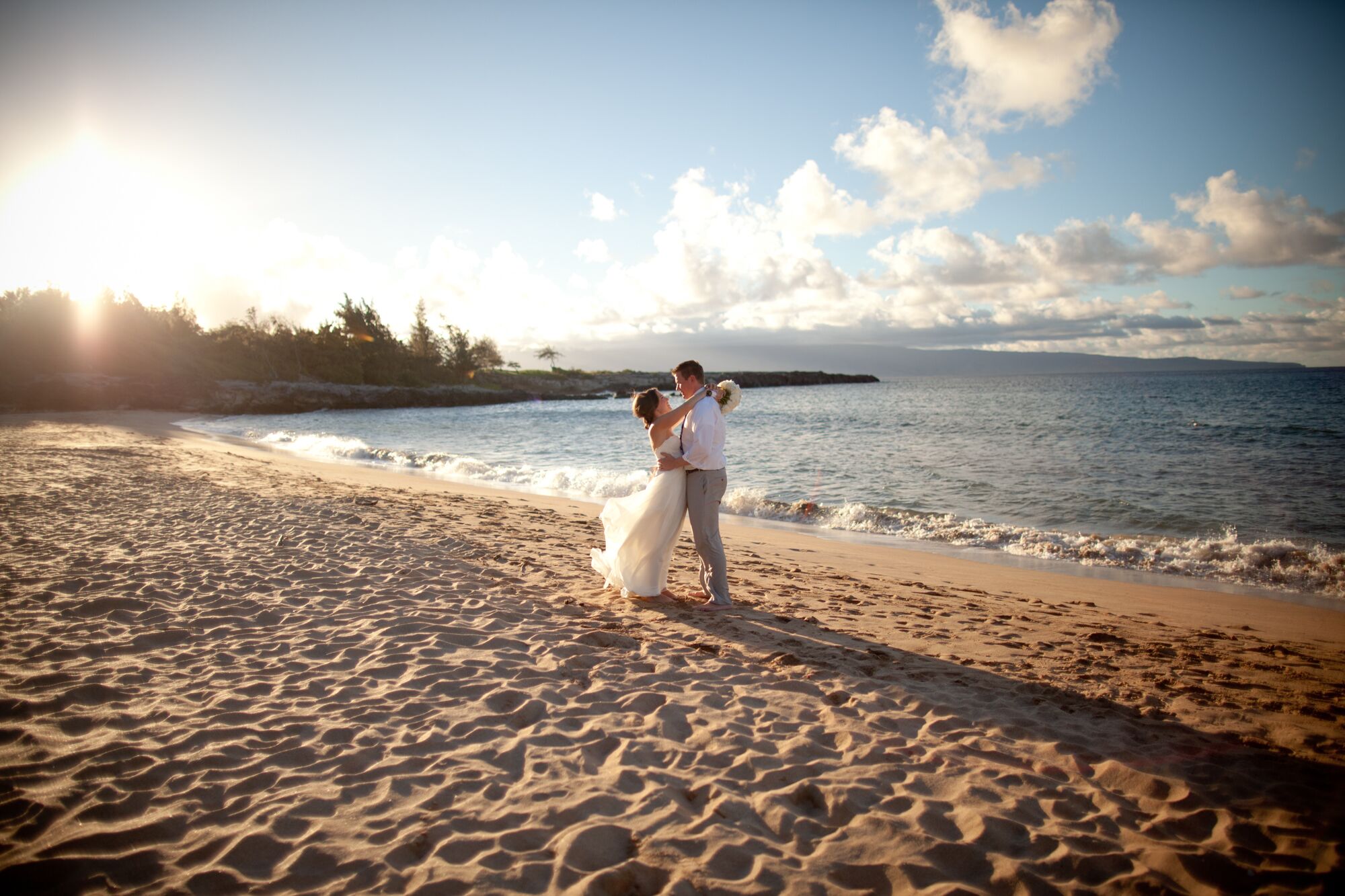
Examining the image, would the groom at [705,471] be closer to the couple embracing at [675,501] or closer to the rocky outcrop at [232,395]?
the couple embracing at [675,501]

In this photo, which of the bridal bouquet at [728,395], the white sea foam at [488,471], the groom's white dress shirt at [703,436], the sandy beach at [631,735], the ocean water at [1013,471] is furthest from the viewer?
the white sea foam at [488,471]

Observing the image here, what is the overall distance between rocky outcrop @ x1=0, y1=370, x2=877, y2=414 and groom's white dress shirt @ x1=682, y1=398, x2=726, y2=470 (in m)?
20.3

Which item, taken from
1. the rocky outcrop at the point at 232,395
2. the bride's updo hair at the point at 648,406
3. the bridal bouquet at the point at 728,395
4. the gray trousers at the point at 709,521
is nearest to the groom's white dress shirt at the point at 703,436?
the gray trousers at the point at 709,521

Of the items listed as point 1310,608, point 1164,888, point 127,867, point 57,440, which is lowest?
point 1310,608

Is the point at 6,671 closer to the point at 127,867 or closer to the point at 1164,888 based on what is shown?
the point at 127,867

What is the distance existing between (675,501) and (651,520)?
31 centimetres

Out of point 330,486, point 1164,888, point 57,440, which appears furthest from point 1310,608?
point 57,440

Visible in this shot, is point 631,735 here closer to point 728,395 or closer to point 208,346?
point 728,395

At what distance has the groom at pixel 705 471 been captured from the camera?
5453mm

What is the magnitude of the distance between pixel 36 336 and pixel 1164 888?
61681 millimetres

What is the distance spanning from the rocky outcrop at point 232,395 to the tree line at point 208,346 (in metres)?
2.79

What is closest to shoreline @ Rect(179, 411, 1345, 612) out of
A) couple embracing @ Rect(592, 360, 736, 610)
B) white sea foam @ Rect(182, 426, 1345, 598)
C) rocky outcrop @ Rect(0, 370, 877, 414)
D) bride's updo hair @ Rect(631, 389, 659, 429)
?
white sea foam @ Rect(182, 426, 1345, 598)

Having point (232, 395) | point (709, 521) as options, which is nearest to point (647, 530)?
point (709, 521)

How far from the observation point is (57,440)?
18.0 meters
